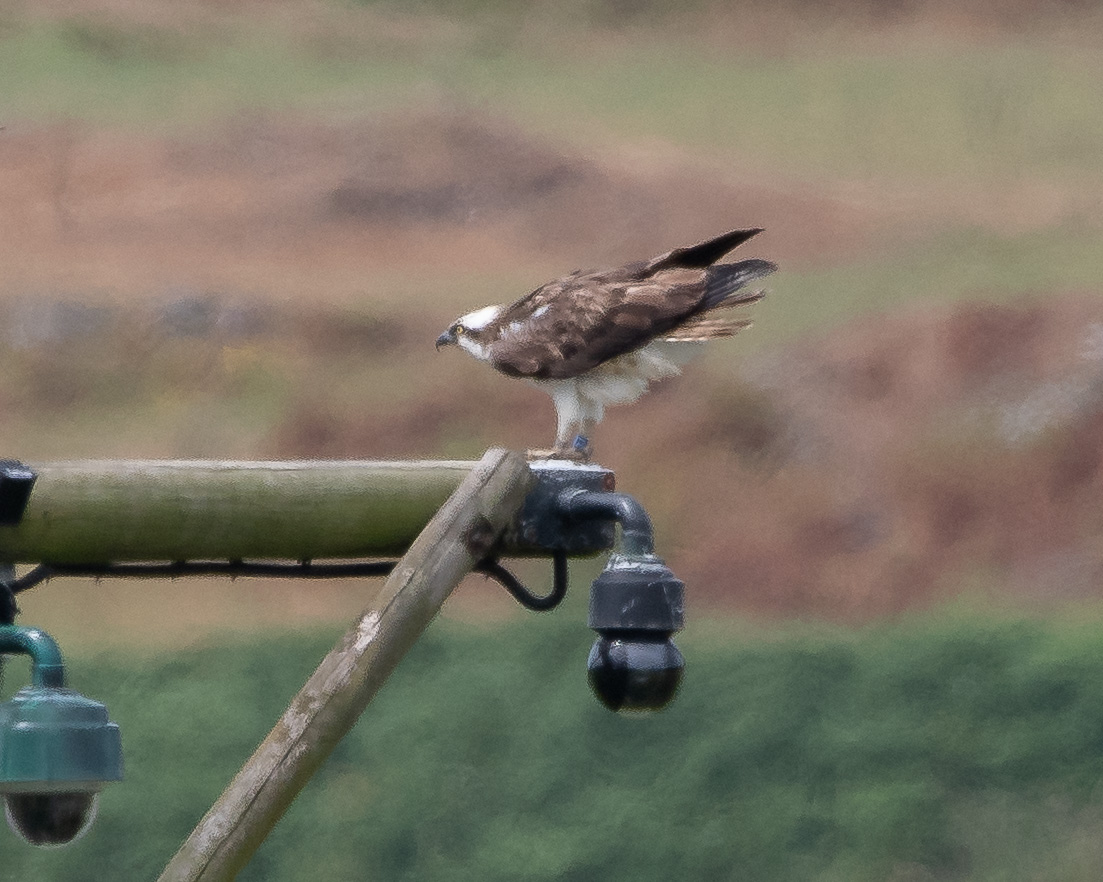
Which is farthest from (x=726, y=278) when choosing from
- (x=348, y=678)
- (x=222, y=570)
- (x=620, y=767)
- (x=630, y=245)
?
(x=630, y=245)

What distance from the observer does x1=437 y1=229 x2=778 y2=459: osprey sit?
6.27 metres

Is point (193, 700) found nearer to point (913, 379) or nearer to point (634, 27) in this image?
point (913, 379)

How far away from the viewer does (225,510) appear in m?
3.88

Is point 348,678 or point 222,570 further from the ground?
point 222,570

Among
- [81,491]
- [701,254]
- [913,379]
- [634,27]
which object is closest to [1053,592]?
[913,379]

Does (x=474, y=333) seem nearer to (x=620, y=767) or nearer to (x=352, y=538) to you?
(x=352, y=538)

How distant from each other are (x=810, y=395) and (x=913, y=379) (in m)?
0.63

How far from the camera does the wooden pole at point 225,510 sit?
12.5ft

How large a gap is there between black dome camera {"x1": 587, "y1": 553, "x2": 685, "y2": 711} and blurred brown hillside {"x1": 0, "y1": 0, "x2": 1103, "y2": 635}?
7410 millimetres

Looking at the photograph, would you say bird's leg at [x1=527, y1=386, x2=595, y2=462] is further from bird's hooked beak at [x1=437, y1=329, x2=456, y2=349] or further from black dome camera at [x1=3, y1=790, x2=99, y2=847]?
black dome camera at [x1=3, y1=790, x2=99, y2=847]

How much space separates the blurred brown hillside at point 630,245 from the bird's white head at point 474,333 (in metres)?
4.22

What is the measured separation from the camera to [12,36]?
12.7m

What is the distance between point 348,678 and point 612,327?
2.96m

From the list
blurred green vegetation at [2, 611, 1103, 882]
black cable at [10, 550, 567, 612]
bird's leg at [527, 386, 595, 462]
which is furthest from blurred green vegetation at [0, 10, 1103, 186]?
black cable at [10, 550, 567, 612]
